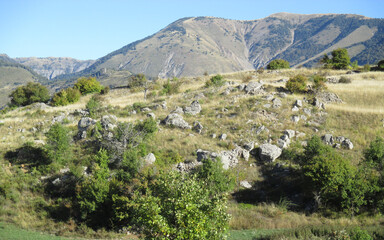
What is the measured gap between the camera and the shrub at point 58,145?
65.2ft

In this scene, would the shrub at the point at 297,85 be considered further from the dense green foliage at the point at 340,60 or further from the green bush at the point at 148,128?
the dense green foliage at the point at 340,60

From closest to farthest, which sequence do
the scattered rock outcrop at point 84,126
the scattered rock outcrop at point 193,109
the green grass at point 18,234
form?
the green grass at point 18,234 → the scattered rock outcrop at point 84,126 → the scattered rock outcrop at point 193,109

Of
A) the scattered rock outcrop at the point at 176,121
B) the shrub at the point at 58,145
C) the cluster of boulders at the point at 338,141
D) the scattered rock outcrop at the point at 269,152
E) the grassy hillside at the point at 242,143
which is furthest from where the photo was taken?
the scattered rock outcrop at the point at 176,121

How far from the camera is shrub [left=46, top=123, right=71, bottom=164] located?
19.9 meters

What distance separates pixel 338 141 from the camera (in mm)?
23000

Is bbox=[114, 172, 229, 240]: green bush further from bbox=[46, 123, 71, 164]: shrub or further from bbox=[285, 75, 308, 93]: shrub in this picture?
bbox=[285, 75, 308, 93]: shrub

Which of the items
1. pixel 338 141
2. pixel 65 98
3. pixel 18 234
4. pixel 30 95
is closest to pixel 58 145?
pixel 18 234

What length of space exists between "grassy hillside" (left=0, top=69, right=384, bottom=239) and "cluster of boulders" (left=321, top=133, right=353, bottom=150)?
675 mm

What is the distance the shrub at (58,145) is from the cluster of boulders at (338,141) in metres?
24.4

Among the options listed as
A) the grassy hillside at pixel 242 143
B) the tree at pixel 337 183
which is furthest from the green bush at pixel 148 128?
the tree at pixel 337 183

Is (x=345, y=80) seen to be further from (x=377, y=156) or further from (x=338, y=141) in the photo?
(x=377, y=156)

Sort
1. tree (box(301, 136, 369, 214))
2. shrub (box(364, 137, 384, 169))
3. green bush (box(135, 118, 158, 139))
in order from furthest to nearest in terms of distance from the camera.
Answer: green bush (box(135, 118, 158, 139)) < shrub (box(364, 137, 384, 169)) < tree (box(301, 136, 369, 214))

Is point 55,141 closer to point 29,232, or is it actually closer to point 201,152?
point 29,232

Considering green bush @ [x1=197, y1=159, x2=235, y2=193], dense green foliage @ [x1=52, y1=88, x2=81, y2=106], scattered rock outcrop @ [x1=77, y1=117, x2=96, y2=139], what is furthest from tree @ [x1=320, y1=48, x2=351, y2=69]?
dense green foliage @ [x1=52, y1=88, x2=81, y2=106]
